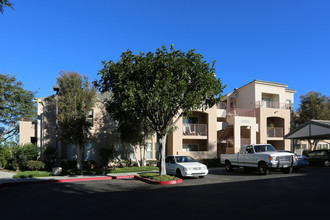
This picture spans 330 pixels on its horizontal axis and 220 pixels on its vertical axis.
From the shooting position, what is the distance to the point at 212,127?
26359 millimetres

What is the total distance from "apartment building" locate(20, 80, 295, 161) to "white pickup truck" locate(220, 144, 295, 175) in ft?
22.5

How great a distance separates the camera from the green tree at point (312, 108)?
31344mm

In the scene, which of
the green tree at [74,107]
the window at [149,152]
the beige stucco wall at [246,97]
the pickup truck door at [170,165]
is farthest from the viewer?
the beige stucco wall at [246,97]

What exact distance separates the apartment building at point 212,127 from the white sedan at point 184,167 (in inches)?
291

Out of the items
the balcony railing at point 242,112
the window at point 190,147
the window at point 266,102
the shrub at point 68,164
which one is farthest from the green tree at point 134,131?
the window at point 266,102

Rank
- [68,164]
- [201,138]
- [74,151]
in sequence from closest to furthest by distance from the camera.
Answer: [68,164] < [74,151] < [201,138]

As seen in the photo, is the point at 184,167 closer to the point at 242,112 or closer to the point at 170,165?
the point at 170,165

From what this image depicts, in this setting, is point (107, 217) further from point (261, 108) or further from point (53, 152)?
point (261, 108)

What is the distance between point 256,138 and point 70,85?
20874 millimetres

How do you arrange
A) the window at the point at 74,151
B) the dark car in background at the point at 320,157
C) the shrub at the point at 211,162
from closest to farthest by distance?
1. the window at the point at 74,151
2. the dark car in background at the point at 320,157
3. the shrub at the point at 211,162

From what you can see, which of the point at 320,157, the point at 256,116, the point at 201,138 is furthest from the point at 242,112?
the point at 320,157

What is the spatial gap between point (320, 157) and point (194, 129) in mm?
12194

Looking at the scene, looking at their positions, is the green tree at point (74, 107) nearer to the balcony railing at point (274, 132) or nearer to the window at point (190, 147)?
the window at point (190, 147)

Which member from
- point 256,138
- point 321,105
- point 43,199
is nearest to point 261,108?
point 256,138
